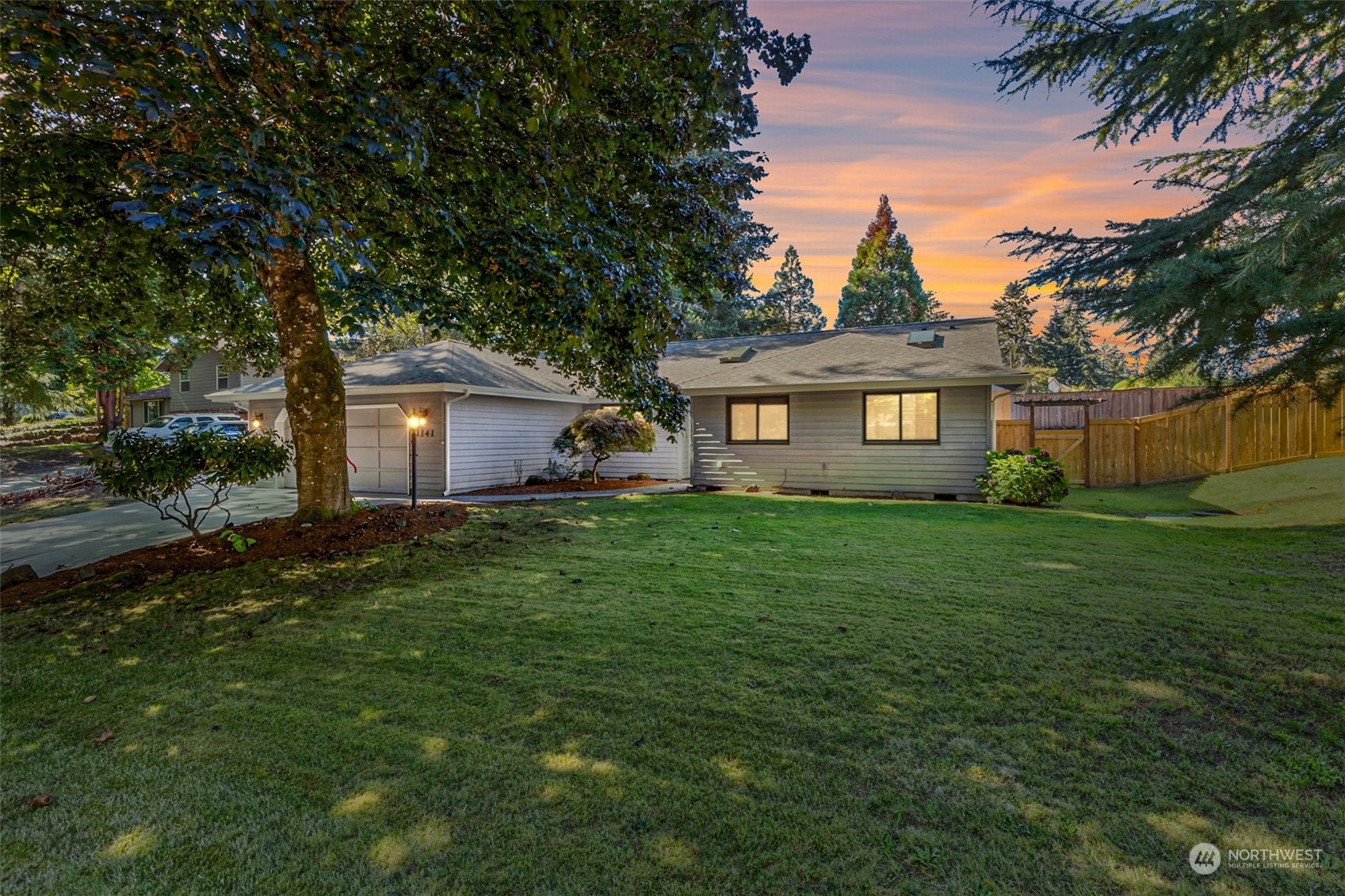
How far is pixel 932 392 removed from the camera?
37.7 feet

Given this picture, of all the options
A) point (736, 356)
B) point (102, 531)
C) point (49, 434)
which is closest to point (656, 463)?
point (736, 356)

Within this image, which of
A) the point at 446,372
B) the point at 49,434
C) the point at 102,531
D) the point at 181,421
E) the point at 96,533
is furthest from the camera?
the point at 49,434

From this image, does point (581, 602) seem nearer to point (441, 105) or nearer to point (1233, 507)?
point (441, 105)

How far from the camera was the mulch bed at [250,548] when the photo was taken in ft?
17.5

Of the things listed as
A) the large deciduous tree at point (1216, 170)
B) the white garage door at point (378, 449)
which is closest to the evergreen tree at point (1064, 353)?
the large deciduous tree at point (1216, 170)

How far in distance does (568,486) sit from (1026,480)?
363 inches

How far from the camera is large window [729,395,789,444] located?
41.8 feet

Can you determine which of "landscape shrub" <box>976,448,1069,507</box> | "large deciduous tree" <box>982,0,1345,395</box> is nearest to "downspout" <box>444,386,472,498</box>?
"large deciduous tree" <box>982,0,1345,395</box>

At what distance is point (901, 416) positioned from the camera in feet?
38.4

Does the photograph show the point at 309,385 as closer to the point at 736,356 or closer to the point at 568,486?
the point at 568,486

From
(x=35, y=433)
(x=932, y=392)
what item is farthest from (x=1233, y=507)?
(x=35, y=433)

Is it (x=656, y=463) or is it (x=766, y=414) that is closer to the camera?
(x=766, y=414)

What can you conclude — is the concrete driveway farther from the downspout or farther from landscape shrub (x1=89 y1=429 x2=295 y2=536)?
the downspout

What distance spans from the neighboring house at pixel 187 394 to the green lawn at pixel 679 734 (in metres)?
26.5
